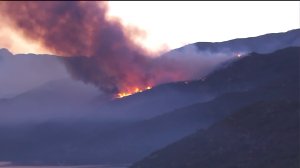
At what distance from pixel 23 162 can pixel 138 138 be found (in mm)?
29527

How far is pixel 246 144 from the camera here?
106 meters

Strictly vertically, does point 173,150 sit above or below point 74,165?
below

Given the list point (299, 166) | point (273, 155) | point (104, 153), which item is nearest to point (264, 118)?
point (273, 155)

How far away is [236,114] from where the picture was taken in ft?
415

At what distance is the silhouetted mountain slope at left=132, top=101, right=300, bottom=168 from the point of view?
95500 millimetres

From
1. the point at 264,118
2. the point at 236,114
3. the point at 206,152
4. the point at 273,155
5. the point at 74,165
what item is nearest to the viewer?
the point at 273,155

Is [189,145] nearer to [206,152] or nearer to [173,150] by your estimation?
[173,150]

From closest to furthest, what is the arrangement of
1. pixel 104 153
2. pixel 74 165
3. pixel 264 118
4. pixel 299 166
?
pixel 299 166 < pixel 264 118 < pixel 74 165 < pixel 104 153

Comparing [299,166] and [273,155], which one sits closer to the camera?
[299,166]

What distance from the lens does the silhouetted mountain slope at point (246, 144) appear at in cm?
9550

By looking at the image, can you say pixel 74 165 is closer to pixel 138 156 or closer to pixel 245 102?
pixel 138 156

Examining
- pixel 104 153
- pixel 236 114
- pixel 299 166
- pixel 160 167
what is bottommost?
pixel 299 166

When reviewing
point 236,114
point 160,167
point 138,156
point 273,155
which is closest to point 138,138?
point 138,156

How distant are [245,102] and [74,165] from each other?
41.6 meters
